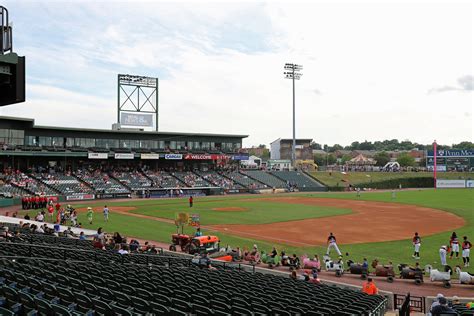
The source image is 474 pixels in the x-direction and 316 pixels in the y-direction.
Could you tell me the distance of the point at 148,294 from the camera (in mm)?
9492

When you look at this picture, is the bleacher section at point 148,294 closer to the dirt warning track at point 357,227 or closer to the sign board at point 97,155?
the dirt warning track at point 357,227

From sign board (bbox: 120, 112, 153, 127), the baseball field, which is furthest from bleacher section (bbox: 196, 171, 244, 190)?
the baseball field

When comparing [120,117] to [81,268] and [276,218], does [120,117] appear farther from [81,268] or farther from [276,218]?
[81,268]

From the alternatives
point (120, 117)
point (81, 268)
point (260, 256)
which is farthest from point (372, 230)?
point (120, 117)

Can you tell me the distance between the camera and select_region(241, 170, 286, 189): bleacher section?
84.1m

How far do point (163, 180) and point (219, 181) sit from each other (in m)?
11.4

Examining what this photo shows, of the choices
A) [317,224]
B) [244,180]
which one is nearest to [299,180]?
[244,180]

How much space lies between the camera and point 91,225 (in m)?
36.6

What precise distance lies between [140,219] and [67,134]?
116ft

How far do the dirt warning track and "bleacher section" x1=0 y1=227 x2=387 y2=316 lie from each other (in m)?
17.2

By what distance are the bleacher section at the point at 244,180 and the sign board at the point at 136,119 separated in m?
17.9

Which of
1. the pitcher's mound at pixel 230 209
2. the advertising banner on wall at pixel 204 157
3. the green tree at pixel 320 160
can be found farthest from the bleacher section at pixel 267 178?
the green tree at pixel 320 160

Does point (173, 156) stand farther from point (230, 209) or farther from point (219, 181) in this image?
point (230, 209)

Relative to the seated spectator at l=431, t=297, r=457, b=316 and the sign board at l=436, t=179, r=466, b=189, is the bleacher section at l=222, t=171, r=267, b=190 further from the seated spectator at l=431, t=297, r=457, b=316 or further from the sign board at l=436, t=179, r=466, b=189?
the seated spectator at l=431, t=297, r=457, b=316
